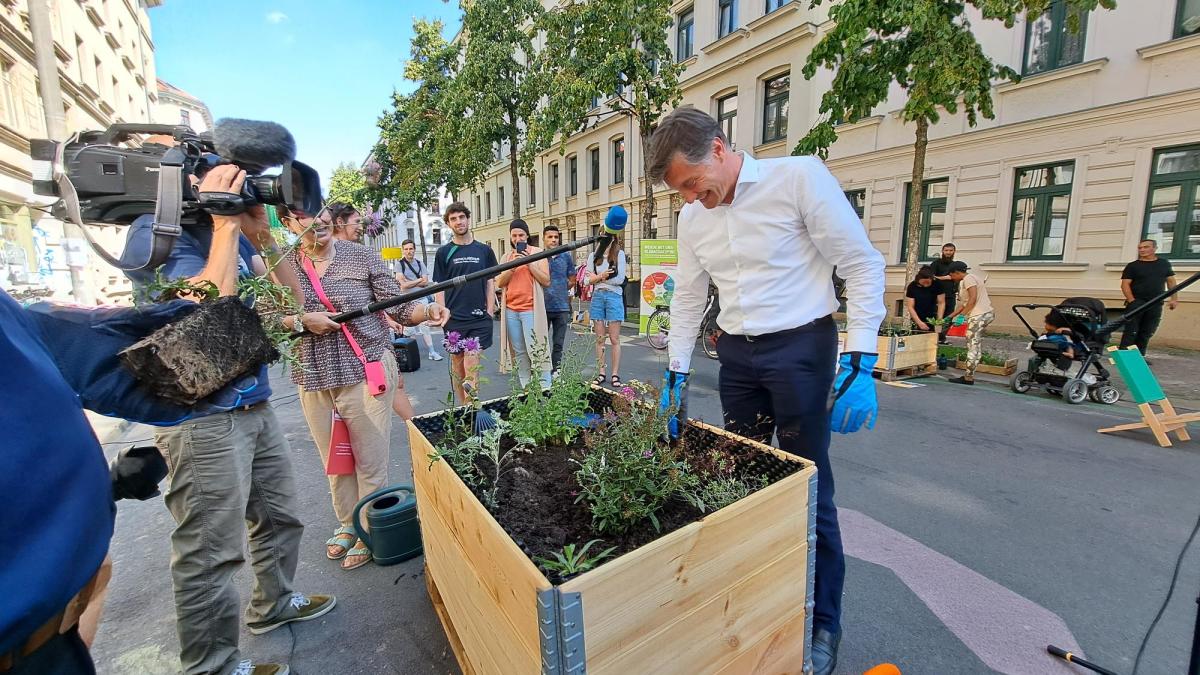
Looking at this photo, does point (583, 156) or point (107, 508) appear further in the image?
point (583, 156)

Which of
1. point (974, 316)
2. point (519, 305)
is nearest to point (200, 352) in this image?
point (519, 305)

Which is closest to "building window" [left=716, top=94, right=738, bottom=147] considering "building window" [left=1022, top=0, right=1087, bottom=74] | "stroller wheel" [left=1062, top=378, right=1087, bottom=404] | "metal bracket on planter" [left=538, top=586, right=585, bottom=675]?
"building window" [left=1022, top=0, right=1087, bottom=74]

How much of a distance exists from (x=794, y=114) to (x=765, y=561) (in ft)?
45.7

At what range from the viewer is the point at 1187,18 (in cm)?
811

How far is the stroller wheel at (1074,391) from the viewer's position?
549 centimetres

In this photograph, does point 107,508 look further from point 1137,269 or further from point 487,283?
point 1137,269

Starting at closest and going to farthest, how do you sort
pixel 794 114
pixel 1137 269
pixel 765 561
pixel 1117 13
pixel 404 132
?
pixel 765 561 < pixel 1137 269 < pixel 1117 13 < pixel 794 114 < pixel 404 132

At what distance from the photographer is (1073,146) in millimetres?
9172

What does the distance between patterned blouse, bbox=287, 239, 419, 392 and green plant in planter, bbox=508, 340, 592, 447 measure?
3.18 feet

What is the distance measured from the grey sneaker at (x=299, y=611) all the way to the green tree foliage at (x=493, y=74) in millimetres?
12666

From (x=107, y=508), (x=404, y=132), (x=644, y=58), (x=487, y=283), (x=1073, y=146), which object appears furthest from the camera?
(x=404, y=132)

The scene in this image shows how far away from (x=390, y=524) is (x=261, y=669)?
30.5 inches

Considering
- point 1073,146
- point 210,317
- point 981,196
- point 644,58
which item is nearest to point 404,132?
point 644,58

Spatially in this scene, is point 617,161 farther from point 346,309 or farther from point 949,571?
point 949,571
